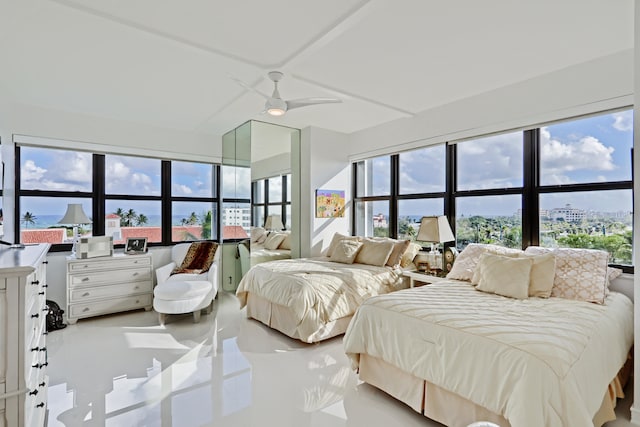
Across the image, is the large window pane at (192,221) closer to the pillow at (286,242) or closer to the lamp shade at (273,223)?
the lamp shade at (273,223)

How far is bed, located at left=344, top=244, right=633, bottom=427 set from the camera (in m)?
1.48

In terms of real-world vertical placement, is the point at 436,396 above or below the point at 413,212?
below

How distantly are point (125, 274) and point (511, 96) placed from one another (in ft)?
16.4

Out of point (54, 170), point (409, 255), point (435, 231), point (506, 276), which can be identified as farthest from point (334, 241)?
point (54, 170)

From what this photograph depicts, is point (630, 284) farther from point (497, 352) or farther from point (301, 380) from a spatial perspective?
point (301, 380)

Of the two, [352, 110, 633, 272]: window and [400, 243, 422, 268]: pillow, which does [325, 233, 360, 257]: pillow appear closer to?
[352, 110, 633, 272]: window

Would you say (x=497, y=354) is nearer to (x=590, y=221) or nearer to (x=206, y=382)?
(x=206, y=382)

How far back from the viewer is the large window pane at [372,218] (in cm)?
490

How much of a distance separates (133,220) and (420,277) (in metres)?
4.04

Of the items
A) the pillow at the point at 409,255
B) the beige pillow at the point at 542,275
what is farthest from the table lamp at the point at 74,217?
the beige pillow at the point at 542,275

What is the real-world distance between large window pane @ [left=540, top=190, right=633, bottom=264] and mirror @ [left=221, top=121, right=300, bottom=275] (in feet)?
10.4

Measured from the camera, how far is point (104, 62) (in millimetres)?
2709

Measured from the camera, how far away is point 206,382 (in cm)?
243

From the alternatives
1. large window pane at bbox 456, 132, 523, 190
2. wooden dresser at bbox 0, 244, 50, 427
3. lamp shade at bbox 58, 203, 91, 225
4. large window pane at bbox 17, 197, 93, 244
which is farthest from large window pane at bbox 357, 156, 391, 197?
wooden dresser at bbox 0, 244, 50, 427
